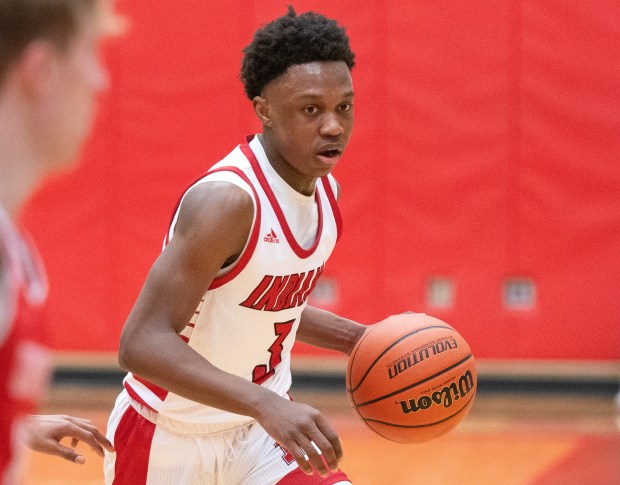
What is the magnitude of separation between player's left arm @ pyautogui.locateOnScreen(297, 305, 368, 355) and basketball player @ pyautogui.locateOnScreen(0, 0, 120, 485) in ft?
6.49

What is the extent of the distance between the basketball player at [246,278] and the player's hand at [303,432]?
8.4 inches

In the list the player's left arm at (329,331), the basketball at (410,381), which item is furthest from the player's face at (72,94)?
the player's left arm at (329,331)

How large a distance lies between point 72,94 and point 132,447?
70.6 inches

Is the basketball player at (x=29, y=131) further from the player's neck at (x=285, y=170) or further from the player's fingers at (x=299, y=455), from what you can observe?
the player's neck at (x=285, y=170)

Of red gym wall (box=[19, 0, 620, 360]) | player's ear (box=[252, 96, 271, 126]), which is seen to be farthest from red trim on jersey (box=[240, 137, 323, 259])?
red gym wall (box=[19, 0, 620, 360])

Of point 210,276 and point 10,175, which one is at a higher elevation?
point 10,175

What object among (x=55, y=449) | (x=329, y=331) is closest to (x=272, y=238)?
(x=329, y=331)

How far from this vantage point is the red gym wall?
6.79m

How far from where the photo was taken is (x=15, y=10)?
1.12 metres

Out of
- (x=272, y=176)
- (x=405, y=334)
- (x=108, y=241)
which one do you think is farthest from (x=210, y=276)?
(x=108, y=241)

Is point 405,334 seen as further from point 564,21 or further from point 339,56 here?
point 564,21

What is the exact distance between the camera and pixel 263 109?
294 centimetres

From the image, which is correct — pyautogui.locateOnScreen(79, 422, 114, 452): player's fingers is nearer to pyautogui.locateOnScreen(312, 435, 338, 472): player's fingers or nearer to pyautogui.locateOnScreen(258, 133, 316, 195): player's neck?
pyautogui.locateOnScreen(312, 435, 338, 472): player's fingers

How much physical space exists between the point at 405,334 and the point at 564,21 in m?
4.41
